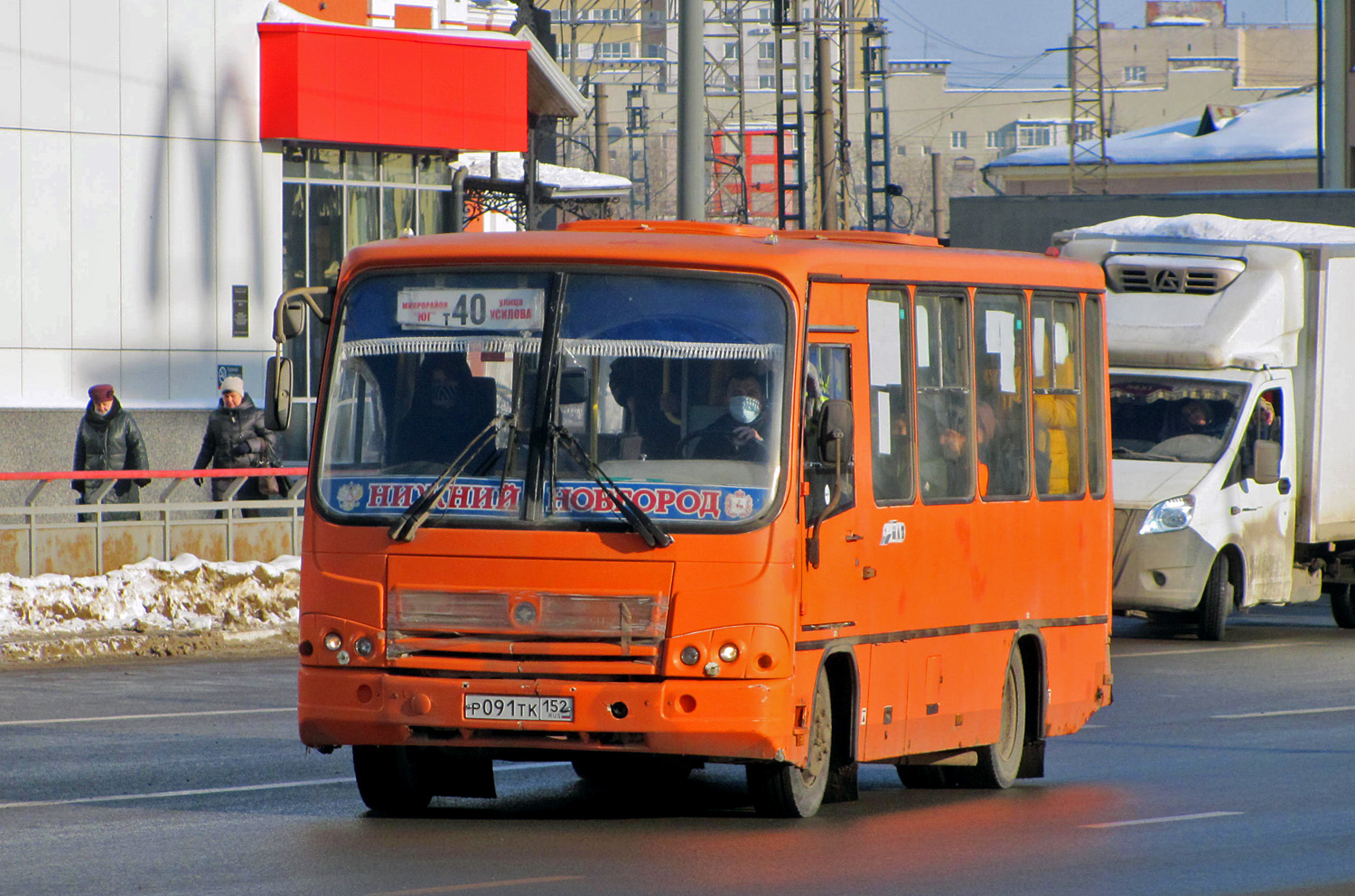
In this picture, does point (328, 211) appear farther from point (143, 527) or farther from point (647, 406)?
point (647, 406)

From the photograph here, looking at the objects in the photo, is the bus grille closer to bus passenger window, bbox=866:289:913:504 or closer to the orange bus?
the orange bus

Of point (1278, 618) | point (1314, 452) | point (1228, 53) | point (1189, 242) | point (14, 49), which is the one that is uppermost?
point (1228, 53)

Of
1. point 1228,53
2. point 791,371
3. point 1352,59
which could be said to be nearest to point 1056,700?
point 791,371

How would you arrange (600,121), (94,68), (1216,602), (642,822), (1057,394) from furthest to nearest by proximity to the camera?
(600,121), (94,68), (1216,602), (1057,394), (642,822)

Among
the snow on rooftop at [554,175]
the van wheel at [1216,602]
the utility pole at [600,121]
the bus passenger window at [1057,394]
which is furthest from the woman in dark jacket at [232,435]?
the utility pole at [600,121]

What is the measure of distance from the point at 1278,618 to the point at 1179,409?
3915 millimetres

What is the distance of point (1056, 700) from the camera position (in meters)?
11.3

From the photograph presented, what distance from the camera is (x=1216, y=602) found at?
18.6 m

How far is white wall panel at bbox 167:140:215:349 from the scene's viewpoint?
23875 mm

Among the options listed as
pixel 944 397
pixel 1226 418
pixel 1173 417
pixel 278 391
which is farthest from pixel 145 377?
pixel 944 397

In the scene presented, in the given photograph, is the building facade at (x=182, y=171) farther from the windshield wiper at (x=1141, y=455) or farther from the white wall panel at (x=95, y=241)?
the windshield wiper at (x=1141, y=455)

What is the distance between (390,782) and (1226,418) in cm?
1103

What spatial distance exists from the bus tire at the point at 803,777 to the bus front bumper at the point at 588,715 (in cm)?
31

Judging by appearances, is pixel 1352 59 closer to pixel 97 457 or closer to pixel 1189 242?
pixel 1189 242
